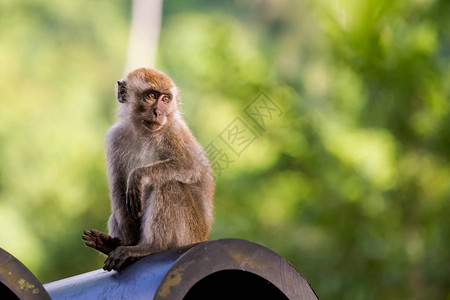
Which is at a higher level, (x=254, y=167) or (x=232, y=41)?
(x=232, y=41)

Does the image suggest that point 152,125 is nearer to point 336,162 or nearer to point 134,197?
point 134,197

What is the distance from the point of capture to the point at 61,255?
39.6 ft

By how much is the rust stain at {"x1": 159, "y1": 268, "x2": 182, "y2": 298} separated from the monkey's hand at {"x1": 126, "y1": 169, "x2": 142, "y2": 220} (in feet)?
4.44

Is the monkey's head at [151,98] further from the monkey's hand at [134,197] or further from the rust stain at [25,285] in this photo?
the rust stain at [25,285]

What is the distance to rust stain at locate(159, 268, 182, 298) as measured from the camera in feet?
7.99

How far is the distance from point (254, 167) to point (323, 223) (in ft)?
4.01

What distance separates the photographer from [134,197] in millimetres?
3818

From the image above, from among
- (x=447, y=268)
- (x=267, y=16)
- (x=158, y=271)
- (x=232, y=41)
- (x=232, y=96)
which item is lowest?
(x=158, y=271)

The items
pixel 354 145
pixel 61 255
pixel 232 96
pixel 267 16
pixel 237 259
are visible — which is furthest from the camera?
pixel 267 16

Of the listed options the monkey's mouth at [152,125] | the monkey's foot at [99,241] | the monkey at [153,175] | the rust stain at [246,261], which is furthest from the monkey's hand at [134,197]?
the rust stain at [246,261]

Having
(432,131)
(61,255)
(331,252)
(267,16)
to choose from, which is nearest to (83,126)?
(61,255)

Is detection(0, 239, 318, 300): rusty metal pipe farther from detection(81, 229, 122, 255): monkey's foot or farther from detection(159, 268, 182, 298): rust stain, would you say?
detection(81, 229, 122, 255): monkey's foot

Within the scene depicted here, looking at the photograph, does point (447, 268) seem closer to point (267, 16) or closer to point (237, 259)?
point (237, 259)

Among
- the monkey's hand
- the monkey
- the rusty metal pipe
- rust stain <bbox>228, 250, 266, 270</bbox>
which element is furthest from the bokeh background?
rust stain <bbox>228, 250, 266, 270</bbox>
